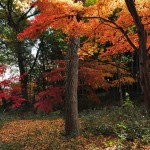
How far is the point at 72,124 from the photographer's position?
9.84m

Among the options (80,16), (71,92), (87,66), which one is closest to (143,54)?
(80,16)

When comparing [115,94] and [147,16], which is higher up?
[147,16]

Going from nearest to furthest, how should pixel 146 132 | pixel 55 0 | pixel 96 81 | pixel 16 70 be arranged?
1. pixel 55 0
2. pixel 146 132
3. pixel 96 81
4. pixel 16 70

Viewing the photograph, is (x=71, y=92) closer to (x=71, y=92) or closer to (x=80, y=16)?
(x=71, y=92)

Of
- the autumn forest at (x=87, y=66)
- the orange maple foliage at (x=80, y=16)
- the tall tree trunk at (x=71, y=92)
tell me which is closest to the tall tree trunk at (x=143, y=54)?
the autumn forest at (x=87, y=66)

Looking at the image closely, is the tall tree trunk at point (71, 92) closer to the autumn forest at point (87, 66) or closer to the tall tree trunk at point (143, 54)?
the autumn forest at point (87, 66)

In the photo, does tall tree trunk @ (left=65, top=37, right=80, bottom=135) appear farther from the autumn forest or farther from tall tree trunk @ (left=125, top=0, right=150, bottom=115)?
tall tree trunk @ (left=125, top=0, right=150, bottom=115)

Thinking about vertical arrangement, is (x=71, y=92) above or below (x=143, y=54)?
below

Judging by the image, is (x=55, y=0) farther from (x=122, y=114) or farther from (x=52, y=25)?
(x=122, y=114)

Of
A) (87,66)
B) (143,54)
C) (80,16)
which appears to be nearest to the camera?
(143,54)

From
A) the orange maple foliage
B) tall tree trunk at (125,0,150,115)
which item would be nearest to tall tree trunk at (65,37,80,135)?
the orange maple foliage

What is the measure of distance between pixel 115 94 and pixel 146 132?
14320 millimetres

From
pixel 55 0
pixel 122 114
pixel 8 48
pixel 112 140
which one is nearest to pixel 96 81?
pixel 122 114

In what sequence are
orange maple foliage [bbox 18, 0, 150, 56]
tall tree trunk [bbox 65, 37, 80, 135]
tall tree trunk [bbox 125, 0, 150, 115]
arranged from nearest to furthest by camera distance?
1. tall tree trunk [bbox 125, 0, 150, 115]
2. orange maple foliage [bbox 18, 0, 150, 56]
3. tall tree trunk [bbox 65, 37, 80, 135]
